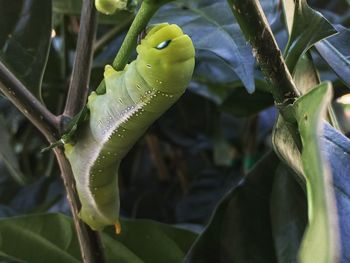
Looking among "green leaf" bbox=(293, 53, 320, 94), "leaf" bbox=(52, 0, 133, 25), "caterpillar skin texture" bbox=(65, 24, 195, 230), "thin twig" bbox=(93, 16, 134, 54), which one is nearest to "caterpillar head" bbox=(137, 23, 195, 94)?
"caterpillar skin texture" bbox=(65, 24, 195, 230)

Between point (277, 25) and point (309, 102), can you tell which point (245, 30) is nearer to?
point (309, 102)

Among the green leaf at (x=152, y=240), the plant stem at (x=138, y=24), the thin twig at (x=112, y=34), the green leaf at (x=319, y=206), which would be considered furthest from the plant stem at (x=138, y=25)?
the thin twig at (x=112, y=34)

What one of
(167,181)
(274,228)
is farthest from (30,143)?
(274,228)

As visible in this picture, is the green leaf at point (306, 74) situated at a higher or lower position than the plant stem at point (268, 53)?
lower

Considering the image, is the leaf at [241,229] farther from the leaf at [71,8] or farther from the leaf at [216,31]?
the leaf at [71,8]

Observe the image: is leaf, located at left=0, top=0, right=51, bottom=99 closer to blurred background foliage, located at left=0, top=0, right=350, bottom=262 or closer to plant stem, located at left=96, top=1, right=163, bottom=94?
blurred background foliage, located at left=0, top=0, right=350, bottom=262

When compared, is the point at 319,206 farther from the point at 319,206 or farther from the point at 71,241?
the point at 71,241
